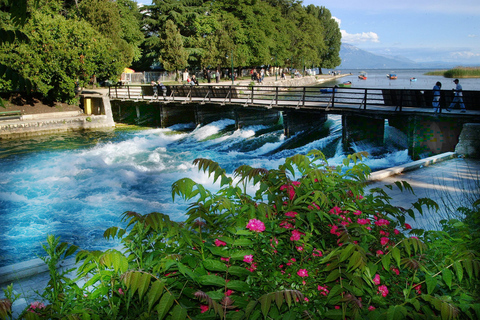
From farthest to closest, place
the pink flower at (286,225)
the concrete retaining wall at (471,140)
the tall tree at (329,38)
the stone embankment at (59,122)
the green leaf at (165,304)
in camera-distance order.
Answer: the tall tree at (329,38) < the stone embankment at (59,122) < the concrete retaining wall at (471,140) < the pink flower at (286,225) < the green leaf at (165,304)

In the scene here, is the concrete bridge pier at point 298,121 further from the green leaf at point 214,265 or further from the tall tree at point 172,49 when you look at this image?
the tall tree at point 172,49

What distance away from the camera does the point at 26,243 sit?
1061 cm

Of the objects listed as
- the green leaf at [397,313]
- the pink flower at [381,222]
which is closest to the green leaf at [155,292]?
the green leaf at [397,313]

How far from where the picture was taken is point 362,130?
2020cm

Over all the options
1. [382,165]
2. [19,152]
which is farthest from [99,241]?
[19,152]

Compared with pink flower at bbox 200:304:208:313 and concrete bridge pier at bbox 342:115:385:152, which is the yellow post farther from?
pink flower at bbox 200:304:208:313

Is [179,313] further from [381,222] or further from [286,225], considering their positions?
[381,222]

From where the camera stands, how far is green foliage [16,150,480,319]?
2.46 metres

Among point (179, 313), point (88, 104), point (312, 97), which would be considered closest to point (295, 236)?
point (179, 313)

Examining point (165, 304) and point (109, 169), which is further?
point (109, 169)

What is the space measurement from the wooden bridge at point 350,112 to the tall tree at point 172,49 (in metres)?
20.7

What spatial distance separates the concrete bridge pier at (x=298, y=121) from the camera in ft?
76.7

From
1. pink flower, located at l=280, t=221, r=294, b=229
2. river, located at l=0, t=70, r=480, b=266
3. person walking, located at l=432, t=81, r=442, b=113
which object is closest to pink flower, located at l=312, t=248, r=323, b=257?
pink flower, located at l=280, t=221, r=294, b=229

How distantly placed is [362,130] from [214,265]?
61.8 feet
